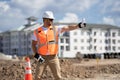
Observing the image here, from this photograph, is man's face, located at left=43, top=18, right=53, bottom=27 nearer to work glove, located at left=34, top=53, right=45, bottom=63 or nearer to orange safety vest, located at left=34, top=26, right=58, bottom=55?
orange safety vest, located at left=34, top=26, right=58, bottom=55

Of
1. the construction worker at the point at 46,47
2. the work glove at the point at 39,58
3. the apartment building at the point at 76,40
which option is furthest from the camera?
the apartment building at the point at 76,40

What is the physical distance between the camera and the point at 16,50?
13725 cm

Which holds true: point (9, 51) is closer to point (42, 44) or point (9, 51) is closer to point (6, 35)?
point (6, 35)

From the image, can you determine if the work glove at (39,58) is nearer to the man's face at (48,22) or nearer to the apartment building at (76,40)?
the man's face at (48,22)

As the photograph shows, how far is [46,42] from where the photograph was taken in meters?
7.78

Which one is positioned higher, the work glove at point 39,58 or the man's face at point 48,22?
the man's face at point 48,22

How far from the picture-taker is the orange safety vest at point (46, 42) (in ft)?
25.5

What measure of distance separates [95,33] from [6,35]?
124 ft

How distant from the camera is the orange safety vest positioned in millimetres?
7770

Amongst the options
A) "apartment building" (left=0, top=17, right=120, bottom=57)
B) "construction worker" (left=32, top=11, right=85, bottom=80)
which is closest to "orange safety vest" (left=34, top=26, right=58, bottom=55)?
"construction worker" (left=32, top=11, right=85, bottom=80)

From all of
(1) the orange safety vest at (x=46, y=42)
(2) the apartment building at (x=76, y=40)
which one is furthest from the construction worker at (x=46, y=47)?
(2) the apartment building at (x=76, y=40)

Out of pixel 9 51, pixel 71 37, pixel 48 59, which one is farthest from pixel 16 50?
pixel 48 59

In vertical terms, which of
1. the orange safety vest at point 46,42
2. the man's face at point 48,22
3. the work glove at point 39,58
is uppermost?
the man's face at point 48,22

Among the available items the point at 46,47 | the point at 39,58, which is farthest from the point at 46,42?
the point at 39,58
